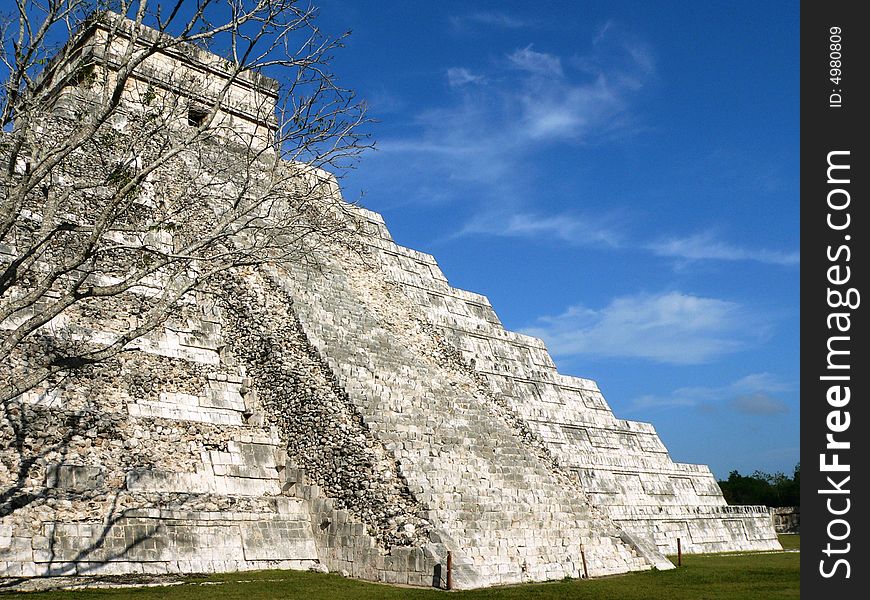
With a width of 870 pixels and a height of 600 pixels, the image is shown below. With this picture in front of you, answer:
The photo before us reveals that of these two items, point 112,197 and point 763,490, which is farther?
point 763,490

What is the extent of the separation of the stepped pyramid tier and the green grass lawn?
0.43m

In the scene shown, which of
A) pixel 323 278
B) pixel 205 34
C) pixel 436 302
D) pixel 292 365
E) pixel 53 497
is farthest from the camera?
pixel 436 302

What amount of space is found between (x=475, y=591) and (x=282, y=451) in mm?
3651

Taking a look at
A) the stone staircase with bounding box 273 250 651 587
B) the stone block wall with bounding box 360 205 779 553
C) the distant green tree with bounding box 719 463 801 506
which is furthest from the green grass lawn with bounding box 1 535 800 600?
the distant green tree with bounding box 719 463 801 506

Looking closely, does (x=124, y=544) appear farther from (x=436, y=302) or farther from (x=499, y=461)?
(x=436, y=302)

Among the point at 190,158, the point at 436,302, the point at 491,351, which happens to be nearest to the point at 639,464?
the point at 491,351

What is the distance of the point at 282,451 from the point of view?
1184cm

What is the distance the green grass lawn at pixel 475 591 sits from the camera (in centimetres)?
863

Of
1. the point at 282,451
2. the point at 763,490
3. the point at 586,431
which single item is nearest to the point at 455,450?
the point at 282,451

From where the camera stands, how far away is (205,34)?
27.8 ft

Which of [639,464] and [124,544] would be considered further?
[639,464]

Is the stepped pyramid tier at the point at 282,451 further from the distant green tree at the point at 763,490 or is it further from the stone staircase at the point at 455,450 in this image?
the distant green tree at the point at 763,490

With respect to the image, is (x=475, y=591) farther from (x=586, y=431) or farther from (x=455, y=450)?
(x=586, y=431)

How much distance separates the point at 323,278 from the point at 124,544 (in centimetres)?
649
